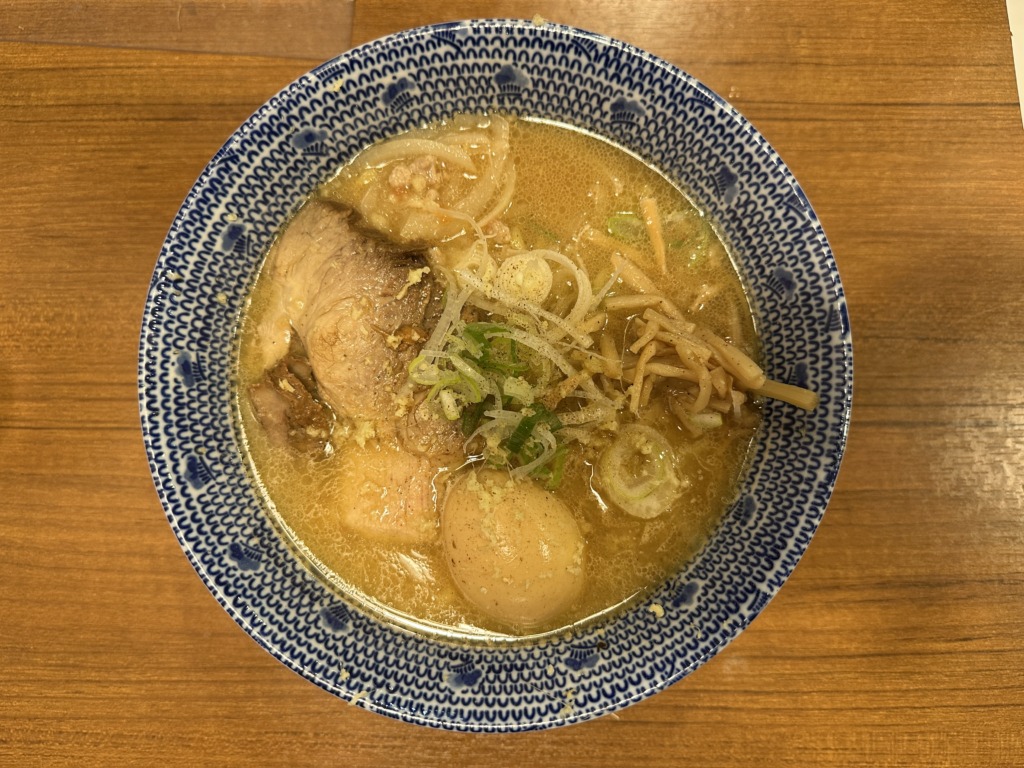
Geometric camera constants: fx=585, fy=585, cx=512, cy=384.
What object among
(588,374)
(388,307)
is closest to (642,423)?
(588,374)

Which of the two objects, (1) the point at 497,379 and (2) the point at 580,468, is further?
(2) the point at 580,468

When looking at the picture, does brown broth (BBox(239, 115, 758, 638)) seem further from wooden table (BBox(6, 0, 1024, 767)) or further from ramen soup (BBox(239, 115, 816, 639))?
wooden table (BBox(6, 0, 1024, 767))

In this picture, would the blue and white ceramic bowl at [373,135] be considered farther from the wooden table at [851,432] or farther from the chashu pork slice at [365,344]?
the wooden table at [851,432]

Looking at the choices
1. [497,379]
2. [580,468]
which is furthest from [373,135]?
[580,468]

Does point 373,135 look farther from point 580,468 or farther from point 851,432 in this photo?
point 851,432

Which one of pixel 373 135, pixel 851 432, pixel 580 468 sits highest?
pixel 373 135

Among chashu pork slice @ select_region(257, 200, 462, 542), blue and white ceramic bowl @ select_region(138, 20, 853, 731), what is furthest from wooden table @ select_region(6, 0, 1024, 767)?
chashu pork slice @ select_region(257, 200, 462, 542)
